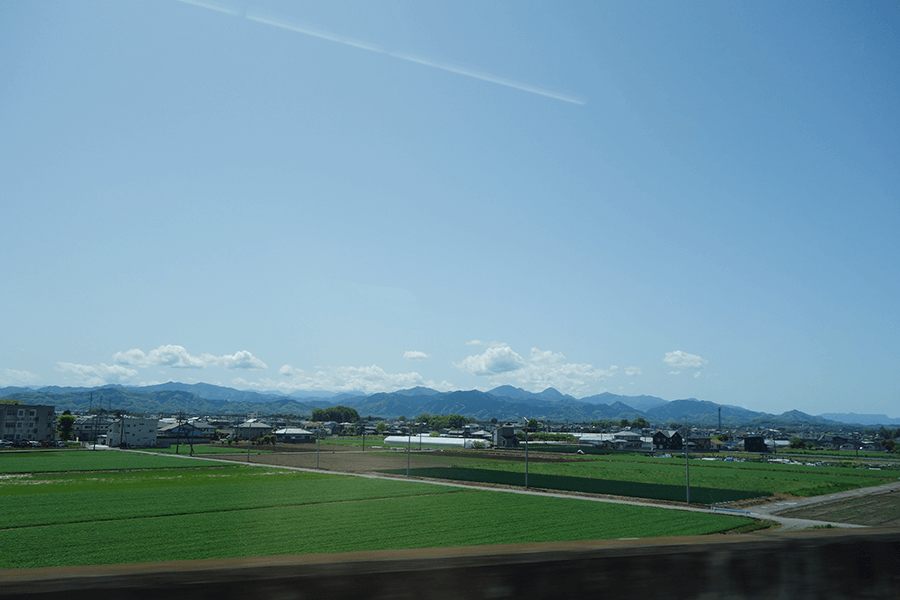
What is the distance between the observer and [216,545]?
24547 millimetres

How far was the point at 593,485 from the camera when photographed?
2080 inches

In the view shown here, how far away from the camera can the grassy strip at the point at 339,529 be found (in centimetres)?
2350

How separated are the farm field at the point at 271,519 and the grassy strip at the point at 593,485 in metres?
7.08

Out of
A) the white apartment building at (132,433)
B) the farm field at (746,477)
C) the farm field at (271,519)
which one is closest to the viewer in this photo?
the farm field at (271,519)

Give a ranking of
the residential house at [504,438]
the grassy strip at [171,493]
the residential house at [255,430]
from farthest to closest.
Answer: the residential house at [255,430]
the residential house at [504,438]
the grassy strip at [171,493]

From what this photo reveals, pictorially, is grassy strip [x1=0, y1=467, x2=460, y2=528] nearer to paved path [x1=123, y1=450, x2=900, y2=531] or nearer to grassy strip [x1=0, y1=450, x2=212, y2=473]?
paved path [x1=123, y1=450, x2=900, y2=531]

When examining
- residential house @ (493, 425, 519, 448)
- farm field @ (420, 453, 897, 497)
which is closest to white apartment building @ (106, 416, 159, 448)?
residential house @ (493, 425, 519, 448)

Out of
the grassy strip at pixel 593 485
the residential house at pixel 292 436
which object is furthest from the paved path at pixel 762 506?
the residential house at pixel 292 436

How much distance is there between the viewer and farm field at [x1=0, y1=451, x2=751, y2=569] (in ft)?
80.4

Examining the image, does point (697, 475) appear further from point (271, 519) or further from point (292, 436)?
point (292, 436)

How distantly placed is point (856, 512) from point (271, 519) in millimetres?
38975

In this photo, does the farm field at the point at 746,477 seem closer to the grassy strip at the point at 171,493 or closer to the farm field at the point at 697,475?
the farm field at the point at 697,475

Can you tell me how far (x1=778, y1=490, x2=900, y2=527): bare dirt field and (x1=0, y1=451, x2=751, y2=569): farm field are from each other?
7.15 m

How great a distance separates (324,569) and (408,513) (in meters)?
35.1
